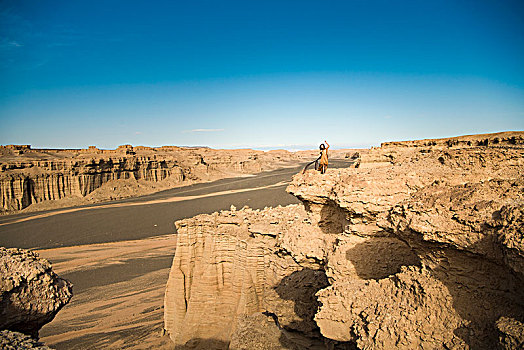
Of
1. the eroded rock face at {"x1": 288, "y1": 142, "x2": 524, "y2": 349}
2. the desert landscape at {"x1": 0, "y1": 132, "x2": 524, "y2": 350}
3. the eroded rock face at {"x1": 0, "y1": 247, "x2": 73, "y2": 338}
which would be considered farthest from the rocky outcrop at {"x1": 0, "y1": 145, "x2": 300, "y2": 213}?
the eroded rock face at {"x1": 288, "y1": 142, "x2": 524, "y2": 349}

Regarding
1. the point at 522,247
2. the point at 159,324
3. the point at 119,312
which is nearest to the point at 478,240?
the point at 522,247

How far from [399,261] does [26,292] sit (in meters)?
6.82

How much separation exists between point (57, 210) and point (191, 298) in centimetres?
3910

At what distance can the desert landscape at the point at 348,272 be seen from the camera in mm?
3432

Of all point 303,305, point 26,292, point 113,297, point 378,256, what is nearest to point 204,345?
point 303,305

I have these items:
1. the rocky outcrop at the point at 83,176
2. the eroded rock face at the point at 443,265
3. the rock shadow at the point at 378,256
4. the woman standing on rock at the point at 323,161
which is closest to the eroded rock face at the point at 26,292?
the eroded rock face at the point at 443,265

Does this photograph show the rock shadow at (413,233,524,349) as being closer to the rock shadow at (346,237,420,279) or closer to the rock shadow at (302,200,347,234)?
the rock shadow at (346,237,420,279)

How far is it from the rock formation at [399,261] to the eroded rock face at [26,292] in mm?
3749

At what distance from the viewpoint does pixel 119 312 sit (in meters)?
13.9

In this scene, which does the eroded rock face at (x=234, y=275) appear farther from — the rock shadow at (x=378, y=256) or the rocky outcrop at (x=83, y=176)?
the rocky outcrop at (x=83, y=176)

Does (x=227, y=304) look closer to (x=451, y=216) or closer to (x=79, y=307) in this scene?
(x=451, y=216)

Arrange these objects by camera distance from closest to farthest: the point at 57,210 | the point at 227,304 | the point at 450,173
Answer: the point at 450,173 → the point at 227,304 → the point at 57,210

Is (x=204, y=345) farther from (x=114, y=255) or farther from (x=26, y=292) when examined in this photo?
(x=114, y=255)

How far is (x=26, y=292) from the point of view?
5352mm
